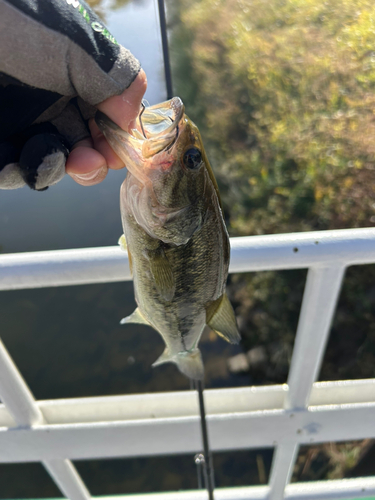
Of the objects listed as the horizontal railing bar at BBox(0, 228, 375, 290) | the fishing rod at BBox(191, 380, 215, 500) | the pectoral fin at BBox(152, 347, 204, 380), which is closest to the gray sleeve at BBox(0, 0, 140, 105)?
the horizontal railing bar at BBox(0, 228, 375, 290)

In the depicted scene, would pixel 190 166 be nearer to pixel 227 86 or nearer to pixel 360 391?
pixel 360 391

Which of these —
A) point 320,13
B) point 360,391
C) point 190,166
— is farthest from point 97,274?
point 320,13

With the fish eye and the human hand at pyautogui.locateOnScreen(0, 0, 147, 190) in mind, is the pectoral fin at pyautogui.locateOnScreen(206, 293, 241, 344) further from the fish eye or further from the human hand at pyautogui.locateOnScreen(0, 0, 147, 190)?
the human hand at pyautogui.locateOnScreen(0, 0, 147, 190)

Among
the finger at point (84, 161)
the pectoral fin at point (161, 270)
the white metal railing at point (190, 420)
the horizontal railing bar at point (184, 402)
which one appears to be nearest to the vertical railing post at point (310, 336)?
the white metal railing at point (190, 420)

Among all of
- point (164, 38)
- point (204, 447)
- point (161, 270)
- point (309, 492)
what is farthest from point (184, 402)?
point (164, 38)

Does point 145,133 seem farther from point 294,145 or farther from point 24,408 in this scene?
point 294,145

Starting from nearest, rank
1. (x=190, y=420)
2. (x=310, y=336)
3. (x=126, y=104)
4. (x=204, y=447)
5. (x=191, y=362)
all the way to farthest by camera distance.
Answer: (x=126, y=104) < (x=191, y=362) < (x=310, y=336) < (x=204, y=447) < (x=190, y=420)

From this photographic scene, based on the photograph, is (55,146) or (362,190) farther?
(362,190)
